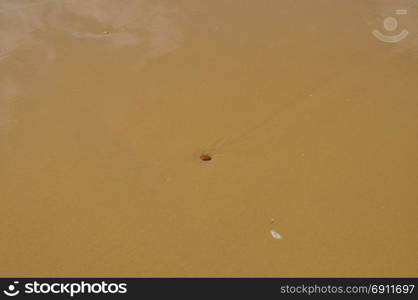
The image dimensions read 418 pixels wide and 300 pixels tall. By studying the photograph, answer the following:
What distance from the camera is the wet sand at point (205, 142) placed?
1.85m

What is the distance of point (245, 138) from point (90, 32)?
1555 mm

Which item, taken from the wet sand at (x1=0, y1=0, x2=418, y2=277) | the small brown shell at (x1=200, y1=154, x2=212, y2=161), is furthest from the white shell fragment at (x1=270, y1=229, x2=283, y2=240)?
the small brown shell at (x1=200, y1=154, x2=212, y2=161)

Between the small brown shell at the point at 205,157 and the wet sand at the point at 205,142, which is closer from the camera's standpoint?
the wet sand at the point at 205,142

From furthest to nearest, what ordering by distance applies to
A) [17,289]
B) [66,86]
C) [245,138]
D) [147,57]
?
[147,57] < [66,86] < [245,138] < [17,289]

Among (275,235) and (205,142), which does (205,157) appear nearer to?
(205,142)

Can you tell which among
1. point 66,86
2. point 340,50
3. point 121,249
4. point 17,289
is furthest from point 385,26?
point 17,289

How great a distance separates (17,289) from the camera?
5.63 feet

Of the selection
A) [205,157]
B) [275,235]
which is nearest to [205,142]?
[205,157]

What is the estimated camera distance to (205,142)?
7.55 feet

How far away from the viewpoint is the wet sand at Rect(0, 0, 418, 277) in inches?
72.7

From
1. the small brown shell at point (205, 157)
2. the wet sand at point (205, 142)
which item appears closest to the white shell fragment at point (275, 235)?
the wet sand at point (205, 142)

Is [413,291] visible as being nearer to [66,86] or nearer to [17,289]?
[17,289]

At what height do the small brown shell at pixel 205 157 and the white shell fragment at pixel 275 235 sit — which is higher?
the small brown shell at pixel 205 157

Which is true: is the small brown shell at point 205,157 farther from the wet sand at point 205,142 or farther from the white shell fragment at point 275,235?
the white shell fragment at point 275,235
